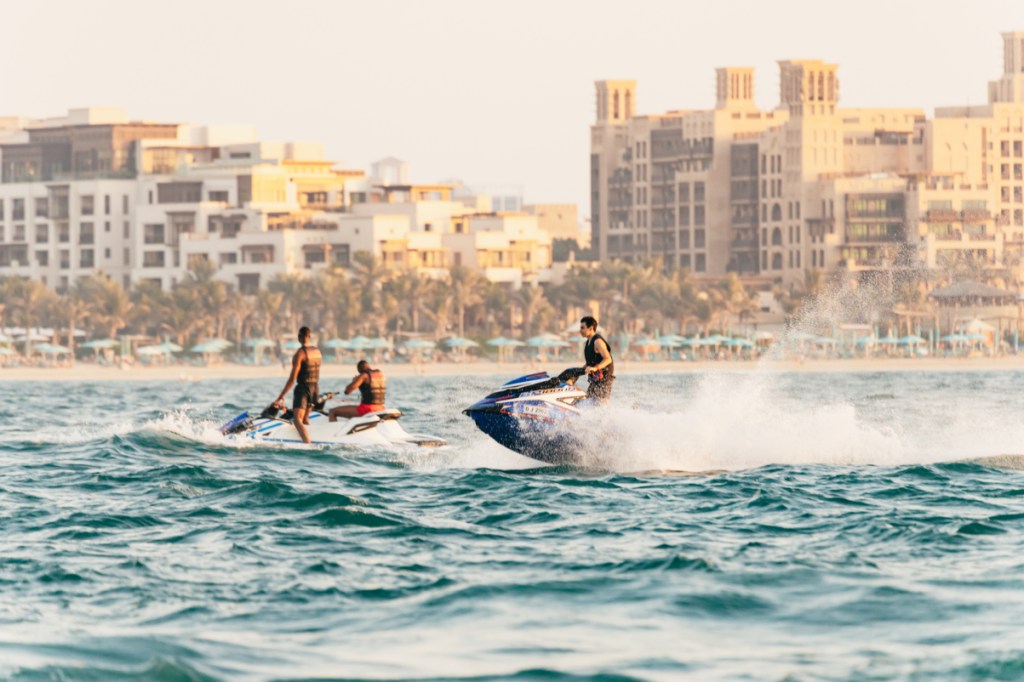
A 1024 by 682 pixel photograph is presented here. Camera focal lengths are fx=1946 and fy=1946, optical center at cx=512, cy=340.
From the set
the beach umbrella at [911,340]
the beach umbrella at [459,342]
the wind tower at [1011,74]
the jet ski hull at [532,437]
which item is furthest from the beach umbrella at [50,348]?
the jet ski hull at [532,437]

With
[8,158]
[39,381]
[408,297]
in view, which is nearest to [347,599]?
[39,381]

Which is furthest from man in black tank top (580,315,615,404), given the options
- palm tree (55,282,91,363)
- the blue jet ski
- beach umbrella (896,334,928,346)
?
palm tree (55,282,91,363)

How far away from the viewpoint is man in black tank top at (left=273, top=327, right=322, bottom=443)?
97.1 feet

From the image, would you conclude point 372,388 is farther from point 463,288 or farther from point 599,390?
point 463,288

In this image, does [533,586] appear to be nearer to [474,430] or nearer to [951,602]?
[951,602]

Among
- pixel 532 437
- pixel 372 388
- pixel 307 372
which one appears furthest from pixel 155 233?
pixel 532 437

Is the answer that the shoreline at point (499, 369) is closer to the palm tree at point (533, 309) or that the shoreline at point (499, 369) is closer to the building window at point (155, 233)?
the palm tree at point (533, 309)

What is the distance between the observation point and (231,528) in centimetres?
2155

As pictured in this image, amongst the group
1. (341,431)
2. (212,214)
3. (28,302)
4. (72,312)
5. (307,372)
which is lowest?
(341,431)

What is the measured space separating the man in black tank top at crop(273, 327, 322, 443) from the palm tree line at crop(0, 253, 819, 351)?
329 feet

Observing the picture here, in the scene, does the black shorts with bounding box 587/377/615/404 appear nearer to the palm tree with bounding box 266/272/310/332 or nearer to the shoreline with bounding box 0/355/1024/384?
the shoreline with bounding box 0/355/1024/384

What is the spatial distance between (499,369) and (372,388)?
311 feet

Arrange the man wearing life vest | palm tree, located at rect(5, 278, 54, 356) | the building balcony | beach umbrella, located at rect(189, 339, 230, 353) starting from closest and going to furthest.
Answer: the man wearing life vest
beach umbrella, located at rect(189, 339, 230, 353)
palm tree, located at rect(5, 278, 54, 356)
the building balcony

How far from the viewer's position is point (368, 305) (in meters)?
132
